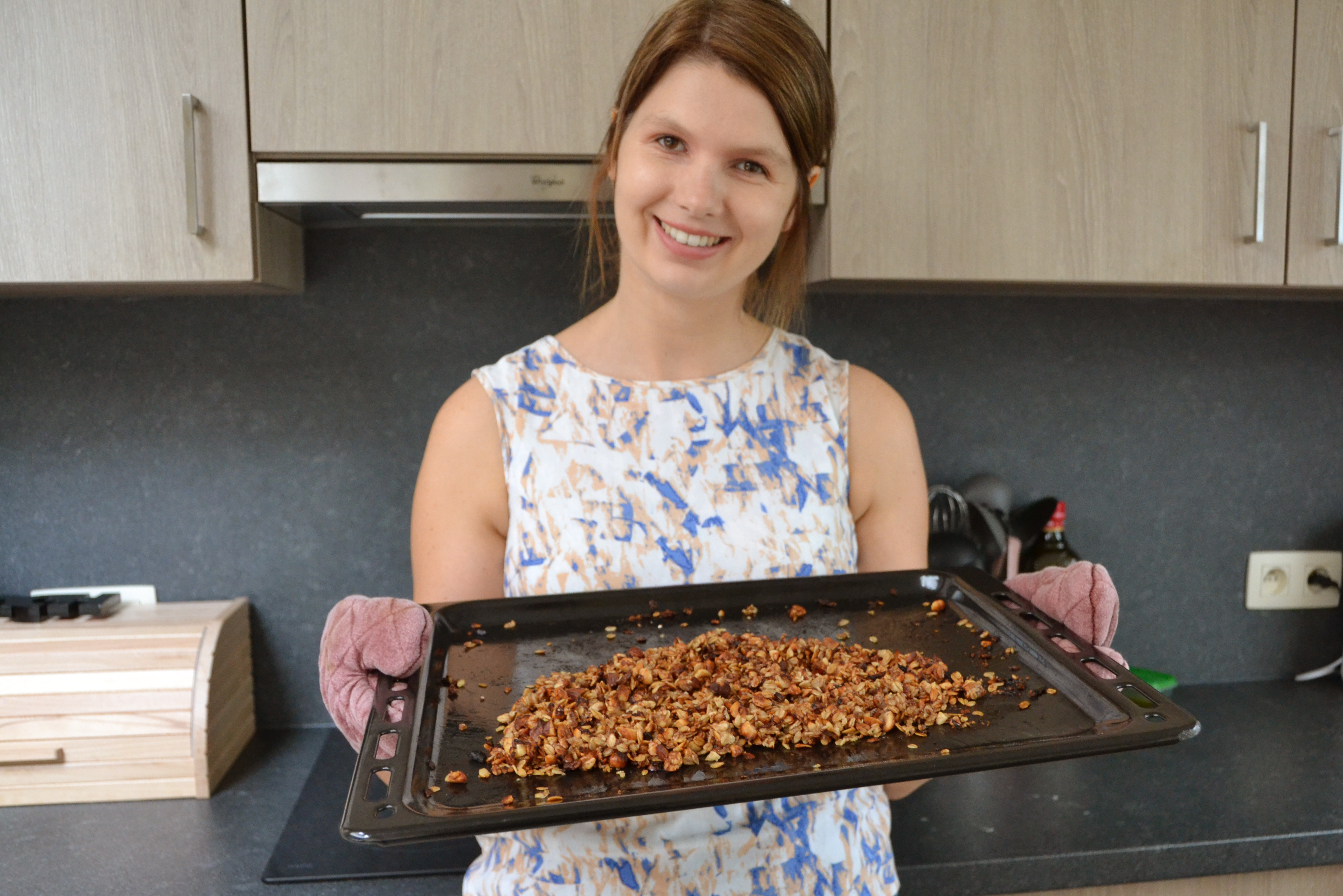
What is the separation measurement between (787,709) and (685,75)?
62cm

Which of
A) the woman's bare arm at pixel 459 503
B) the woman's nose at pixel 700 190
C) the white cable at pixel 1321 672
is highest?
the woman's nose at pixel 700 190

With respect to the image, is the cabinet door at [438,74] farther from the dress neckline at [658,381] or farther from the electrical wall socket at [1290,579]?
the electrical wall socket at [1290,579]

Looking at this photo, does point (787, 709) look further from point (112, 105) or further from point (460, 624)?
point (112, 105)

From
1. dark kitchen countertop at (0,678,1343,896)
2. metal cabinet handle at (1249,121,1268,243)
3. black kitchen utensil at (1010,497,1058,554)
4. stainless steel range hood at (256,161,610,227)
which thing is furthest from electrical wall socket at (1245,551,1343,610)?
stainless steel range hood at (256,161,610,227)

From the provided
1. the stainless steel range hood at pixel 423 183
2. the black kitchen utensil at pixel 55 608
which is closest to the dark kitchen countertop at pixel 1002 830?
the black kitchen utensil at pixel 55 608

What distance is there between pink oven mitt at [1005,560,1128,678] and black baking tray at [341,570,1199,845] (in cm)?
3

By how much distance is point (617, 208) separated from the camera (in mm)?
975

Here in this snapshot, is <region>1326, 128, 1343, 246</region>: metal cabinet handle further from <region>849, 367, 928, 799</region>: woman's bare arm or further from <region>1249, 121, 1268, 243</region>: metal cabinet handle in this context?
<region>849, 367, 928, 799</region>: woman's bare arm

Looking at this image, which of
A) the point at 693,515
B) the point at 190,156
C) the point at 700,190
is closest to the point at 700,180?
the point at 700,190

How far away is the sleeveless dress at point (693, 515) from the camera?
907 mm

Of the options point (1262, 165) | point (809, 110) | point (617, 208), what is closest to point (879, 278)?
point (809, 110)

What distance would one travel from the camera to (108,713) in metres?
1.26

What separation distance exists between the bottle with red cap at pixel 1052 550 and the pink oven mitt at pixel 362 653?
1.08 meters

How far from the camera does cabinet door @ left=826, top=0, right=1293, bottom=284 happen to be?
1.19 meters
